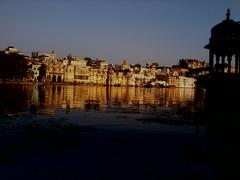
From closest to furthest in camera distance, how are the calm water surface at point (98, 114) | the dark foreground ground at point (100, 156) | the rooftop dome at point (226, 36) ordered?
the dark foreground ground at point (100, 156) → the calm water surface at point (98, 114) → the rooftop dome at point (226, 36)

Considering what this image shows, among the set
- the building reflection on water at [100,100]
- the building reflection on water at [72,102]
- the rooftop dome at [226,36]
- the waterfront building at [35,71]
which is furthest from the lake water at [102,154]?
the waterfront building at [35,71]

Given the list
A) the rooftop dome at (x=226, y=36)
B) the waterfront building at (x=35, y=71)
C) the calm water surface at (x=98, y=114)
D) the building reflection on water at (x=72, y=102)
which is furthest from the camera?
the waterfront building at (x=35, y=71)

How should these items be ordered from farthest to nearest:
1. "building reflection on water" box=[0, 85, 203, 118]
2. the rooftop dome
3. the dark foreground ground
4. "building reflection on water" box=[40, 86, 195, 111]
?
"building reflection on water" box=[40, 86, 195, 111], "building reflection on water" box=[0, 85, 203, 118], the rooftop dome, the dark foreground ground

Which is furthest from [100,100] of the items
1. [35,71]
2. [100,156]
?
[35,71]

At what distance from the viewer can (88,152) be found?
44.9 feet

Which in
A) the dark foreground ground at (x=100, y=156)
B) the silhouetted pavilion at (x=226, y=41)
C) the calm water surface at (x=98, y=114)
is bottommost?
the dark foreground ground at (x=100, y=156)

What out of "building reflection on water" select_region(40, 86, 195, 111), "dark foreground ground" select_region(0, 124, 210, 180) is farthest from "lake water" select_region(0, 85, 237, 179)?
"building reflection on water" select_region(40, 86, 195, 111)

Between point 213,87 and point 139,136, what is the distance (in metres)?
12.8

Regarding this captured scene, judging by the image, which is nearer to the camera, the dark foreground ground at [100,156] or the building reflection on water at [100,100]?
the dark foreground ground at [100,156]

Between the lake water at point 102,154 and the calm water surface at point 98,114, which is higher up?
the calm water surface at point 98,114

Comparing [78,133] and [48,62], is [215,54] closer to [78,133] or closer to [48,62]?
[78,133]

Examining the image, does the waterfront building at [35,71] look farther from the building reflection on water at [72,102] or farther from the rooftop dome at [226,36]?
the rooftop dome at [226,36]

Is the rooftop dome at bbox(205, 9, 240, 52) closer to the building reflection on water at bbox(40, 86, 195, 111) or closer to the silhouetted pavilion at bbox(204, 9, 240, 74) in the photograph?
the silhouetted pavilion at bbox(204, 9, 240, 74)

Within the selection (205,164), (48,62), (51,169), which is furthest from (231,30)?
(48,62)
